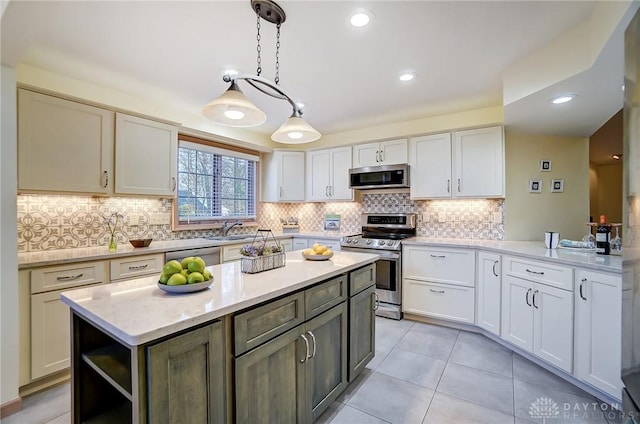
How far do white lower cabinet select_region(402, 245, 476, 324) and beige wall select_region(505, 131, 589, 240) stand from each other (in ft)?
2.50

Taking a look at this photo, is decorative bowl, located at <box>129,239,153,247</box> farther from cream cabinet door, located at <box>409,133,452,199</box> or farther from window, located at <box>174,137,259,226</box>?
cream cabinet door, located at <box>409,133,452,199</box>

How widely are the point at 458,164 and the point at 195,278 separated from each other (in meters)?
3.21

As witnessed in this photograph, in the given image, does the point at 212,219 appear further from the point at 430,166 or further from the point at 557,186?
the point at 557,186


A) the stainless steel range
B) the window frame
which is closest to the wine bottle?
the stainless steel range

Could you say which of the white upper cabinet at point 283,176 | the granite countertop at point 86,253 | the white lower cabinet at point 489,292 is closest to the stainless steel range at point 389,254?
the white lower cabinet at point 489,292

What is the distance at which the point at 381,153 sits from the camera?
13.0ft

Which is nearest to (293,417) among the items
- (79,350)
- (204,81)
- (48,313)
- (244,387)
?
(244,387)

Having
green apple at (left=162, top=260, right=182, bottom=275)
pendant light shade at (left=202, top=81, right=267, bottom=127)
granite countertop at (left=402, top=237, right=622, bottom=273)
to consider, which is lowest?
granite countertop at (left=402, top=237, right=622, bottom=273)

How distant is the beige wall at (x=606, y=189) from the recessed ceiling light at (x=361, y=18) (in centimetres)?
692

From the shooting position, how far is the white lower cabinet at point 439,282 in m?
3.15

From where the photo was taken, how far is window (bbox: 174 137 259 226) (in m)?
3.64

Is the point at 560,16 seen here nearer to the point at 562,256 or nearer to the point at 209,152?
the point at 562,256

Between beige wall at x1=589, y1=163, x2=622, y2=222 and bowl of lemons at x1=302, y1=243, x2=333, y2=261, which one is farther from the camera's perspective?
beige wall at x1=589, y1=163, x2=622, y2=222

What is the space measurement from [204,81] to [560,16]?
2.82 m
